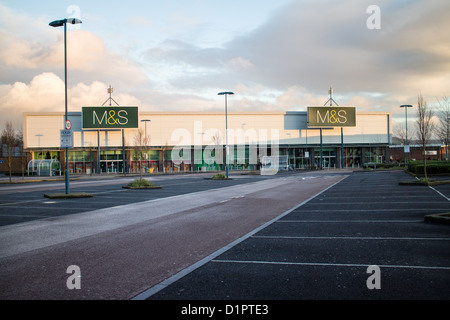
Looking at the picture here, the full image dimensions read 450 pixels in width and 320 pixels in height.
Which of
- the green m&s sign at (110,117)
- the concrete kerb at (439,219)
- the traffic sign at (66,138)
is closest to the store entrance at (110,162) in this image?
the green m&s sign at (110,117)

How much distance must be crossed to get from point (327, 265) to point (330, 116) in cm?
6708

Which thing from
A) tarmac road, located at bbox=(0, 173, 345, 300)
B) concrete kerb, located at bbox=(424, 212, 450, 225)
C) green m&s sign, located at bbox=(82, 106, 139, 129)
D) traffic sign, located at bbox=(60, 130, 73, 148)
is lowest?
tarmac road, located at bbox=(0, 173, 345, 300)

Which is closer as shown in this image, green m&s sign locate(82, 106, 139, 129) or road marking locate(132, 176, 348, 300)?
road marking locate(132, 176, 348, 300)

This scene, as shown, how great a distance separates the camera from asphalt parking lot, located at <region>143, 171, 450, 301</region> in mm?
5316

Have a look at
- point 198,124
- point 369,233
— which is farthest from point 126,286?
point 198,124

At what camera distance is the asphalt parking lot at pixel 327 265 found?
5.32 metres

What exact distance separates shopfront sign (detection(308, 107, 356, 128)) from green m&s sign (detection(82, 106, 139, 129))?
1229 inches

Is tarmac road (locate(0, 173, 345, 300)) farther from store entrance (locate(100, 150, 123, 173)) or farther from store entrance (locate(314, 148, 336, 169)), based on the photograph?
store entrance (locate(314, 148, 336, 169))

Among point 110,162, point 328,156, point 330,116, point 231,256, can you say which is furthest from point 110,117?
point 231,256

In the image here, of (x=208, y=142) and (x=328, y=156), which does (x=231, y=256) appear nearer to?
(x=208, y=142)

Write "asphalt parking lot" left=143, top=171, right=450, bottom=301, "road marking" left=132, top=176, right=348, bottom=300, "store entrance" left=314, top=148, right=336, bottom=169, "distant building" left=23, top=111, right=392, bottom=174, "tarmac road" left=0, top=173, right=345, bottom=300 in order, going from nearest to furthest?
"asphalt parking lot" left=143, top=171, right=450, bottom=301, "road marking" left=132, top=176, right=348, bottom=300, "tarmac road" left=0, top=173, right=345, bottom=300, "distant building" left=23, top=111, right=392, bottom=174, "store entrance" left=314, top=148, right=336, bottom=169

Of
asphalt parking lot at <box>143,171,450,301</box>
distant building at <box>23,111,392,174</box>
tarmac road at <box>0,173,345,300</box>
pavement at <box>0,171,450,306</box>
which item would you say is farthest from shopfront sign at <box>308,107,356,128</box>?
asphalt parking lot at <box>143,171,450,301</box>

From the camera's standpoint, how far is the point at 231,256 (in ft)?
24.7
